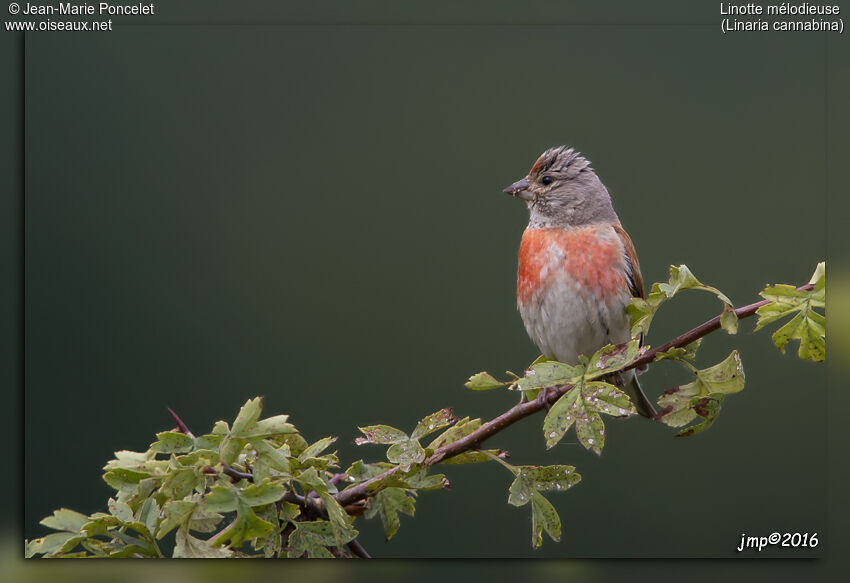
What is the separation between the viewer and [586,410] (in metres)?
1.86

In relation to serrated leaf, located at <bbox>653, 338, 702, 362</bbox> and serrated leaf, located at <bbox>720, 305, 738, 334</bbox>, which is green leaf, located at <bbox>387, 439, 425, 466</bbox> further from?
serrated leaf, located at <bbox>720, 305, 738, 334</bbox>

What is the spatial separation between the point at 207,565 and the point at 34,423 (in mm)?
1213

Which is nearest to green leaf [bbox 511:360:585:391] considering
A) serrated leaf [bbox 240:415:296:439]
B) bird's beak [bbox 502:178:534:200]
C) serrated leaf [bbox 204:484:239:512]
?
serrated leaf [bbox 240:415:296:439]

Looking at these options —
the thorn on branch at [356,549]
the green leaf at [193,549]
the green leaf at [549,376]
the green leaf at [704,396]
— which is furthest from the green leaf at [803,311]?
the green leaf at [193,549]

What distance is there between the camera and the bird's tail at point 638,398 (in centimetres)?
321

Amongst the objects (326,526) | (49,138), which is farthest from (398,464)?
(49,138)

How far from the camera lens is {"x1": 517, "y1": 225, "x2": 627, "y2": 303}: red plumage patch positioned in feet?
10.1

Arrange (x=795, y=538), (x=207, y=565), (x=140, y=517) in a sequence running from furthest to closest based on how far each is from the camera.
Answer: (x=795, y=538) → (x=207, y=565) → (x=140, y=517)

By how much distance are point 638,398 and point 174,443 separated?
6.64 ft

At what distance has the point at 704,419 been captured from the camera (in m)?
2.00

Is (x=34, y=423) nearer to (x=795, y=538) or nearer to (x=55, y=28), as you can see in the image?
(x=55, y=28)

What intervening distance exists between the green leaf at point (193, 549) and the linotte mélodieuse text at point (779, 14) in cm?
246

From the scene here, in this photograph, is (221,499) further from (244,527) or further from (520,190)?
(520,190)

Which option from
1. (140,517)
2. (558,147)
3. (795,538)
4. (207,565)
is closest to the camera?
(140,517)
